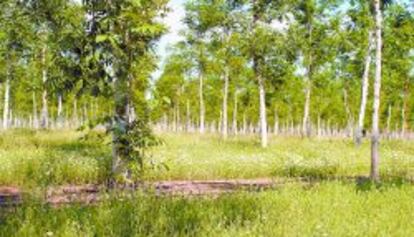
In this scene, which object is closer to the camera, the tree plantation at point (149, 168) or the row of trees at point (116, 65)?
the tree plantation at point (149, 168)

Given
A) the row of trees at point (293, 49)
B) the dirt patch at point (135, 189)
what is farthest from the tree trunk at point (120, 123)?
the row of trees at point (293, 49)

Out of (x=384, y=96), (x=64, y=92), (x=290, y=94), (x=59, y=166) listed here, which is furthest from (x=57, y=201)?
(x=290, y=94)

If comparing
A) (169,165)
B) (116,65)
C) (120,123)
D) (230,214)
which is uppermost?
(116,65)

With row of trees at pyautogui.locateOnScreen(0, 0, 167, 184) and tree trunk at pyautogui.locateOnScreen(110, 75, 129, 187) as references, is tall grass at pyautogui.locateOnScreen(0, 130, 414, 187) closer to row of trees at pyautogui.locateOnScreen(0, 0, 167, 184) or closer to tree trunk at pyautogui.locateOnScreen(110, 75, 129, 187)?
tree trunk at pyautogui.locateOnScreen(110, 75, 129, 187)

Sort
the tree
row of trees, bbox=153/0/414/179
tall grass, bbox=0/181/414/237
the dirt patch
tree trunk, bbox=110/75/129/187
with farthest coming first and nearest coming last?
row of trees, bbox=153/0/414/179 < the dirt patch < tree trunk, bbox=110/75/129/187 < the tree < tall grass, bbox=0/181/414/237

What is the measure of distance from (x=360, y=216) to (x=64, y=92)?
214 inches

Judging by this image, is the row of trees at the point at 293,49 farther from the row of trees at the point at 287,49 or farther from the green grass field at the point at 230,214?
the green grass field at the point at 230,214

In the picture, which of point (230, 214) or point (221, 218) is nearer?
point (221, 218)

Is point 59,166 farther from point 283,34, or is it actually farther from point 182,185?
point 283,34

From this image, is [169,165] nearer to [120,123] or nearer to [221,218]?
[120,123]

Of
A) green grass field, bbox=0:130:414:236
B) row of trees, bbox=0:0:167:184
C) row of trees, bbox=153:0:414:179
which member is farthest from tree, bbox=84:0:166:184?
row of trees, bbox=153:0:414:179

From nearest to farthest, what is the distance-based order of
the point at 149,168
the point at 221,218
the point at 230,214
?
the point at 221,218
the point at 230,214
the point at 149,168

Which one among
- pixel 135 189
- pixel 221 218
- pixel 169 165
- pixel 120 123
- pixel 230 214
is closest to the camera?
pixel 221 218

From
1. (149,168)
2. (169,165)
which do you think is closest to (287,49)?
(169,165)
